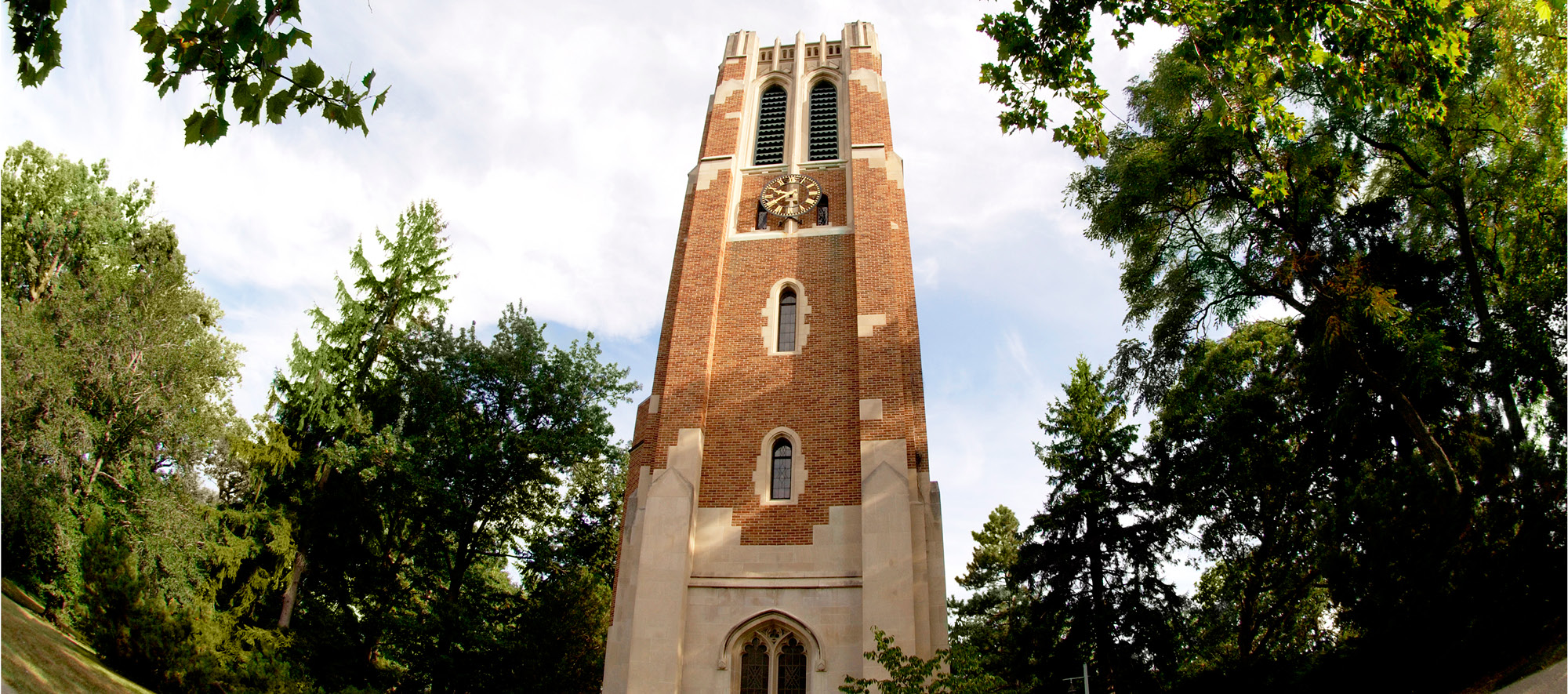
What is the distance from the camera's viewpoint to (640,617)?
13508mm

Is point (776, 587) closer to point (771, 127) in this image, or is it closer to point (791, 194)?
point (791, 194)

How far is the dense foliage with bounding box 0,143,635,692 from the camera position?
16.3 m

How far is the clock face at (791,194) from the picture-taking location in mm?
19062

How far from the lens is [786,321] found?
57.3 ft

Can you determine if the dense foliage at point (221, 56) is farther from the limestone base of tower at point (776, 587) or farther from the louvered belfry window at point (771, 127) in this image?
the louvered belfry window at point (771, 127)

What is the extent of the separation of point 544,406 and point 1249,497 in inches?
714

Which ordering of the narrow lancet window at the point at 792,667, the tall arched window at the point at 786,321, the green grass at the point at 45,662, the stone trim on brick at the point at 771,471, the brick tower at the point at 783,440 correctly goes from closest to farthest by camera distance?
the green grass at the point at 45,662
the narrow lancet window at the point at 792,667
the brick tower at the point at 783,440
the stone trim on brick at the point at 771,471
the tall arched window at the point at 786,321

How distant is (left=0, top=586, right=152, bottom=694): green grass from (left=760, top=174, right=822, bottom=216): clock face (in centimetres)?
1399

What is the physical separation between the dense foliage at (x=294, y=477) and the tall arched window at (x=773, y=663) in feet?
28.0

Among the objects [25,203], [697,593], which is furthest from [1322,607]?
[25,203]

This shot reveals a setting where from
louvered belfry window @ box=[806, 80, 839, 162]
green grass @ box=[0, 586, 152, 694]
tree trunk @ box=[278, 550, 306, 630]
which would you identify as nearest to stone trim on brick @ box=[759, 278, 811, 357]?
louvered belfry window @ box=[806, 80, 839, 162]

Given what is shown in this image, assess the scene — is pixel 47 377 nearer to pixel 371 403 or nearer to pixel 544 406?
pixel 371 403

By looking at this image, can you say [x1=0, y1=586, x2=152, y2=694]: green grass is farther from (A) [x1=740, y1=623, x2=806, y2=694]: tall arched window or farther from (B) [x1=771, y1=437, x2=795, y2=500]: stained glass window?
(B) [x1=771, y1=437, x2=795, y2=500]: stained glass window

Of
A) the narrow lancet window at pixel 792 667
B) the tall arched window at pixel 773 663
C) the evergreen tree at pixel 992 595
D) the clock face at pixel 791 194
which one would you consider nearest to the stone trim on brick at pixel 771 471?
the tall arched window at pixel 773 663
